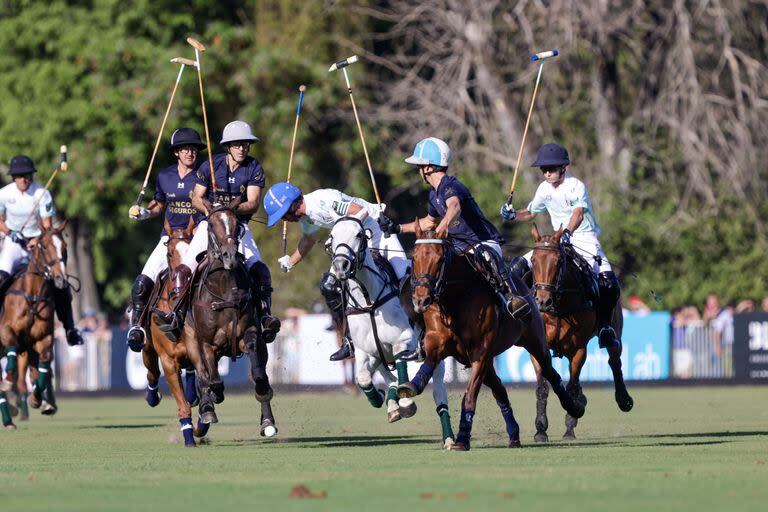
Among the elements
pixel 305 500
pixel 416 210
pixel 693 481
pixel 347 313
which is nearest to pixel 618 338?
pixel 347 313

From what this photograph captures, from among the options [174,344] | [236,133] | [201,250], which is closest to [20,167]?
[236,133]

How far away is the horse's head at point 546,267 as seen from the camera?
1407cm

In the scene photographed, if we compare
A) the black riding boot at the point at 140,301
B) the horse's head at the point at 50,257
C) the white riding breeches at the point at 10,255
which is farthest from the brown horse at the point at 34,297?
the black riding boot at the point at 140,301

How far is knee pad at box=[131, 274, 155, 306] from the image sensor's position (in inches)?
602

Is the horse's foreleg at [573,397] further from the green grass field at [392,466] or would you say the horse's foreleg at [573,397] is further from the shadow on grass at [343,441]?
the shadow on grass at [343,441]

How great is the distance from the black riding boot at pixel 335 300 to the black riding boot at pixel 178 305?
1173mm

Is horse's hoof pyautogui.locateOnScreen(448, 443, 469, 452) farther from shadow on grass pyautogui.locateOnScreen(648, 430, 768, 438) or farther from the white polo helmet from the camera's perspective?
the white polo helmet

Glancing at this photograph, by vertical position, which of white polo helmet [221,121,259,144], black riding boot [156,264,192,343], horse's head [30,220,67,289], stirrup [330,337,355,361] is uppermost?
white polo helmet [221,121,259,144]

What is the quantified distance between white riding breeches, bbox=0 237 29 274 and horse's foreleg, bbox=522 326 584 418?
291 inches

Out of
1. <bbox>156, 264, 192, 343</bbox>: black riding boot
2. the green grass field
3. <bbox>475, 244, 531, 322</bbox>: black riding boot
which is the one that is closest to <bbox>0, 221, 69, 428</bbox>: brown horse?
the green grass field

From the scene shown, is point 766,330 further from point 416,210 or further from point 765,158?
point 416,210

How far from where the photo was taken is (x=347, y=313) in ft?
46.3

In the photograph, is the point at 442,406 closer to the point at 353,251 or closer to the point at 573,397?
the point at 353,251

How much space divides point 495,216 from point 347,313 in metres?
20.5
